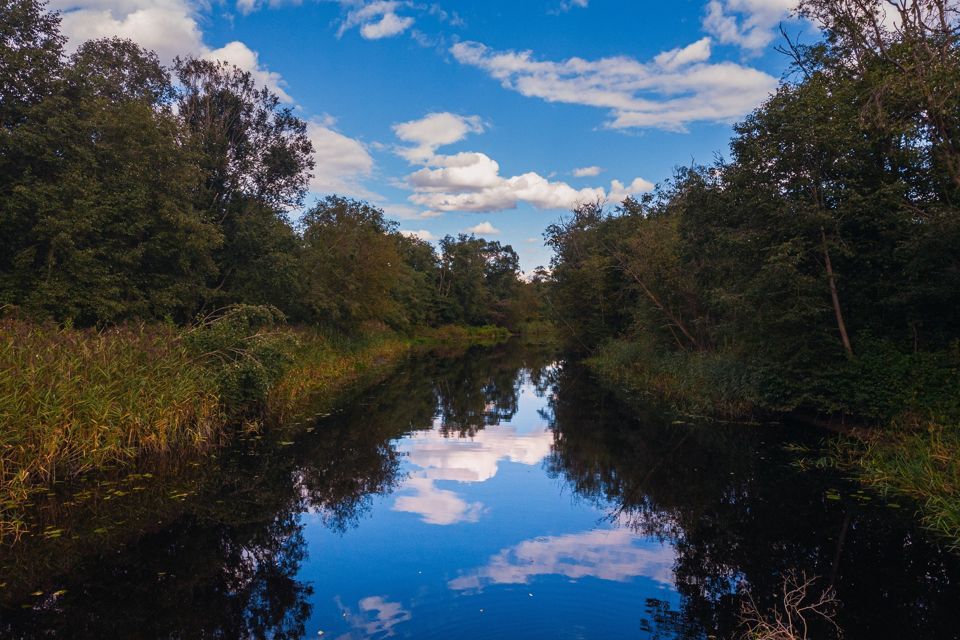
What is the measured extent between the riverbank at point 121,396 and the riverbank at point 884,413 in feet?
45.8

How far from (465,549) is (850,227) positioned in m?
12.9

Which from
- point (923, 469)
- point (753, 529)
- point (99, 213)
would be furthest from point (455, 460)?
point (99, 213)

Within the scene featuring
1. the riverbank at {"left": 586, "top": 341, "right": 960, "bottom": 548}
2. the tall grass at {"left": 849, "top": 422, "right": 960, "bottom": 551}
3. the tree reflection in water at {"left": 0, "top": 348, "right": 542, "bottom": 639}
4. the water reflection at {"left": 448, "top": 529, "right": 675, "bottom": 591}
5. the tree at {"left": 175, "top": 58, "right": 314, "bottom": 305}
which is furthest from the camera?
the tree at {"left": 175, "top": 58, "right": 314, "bottom": 305}

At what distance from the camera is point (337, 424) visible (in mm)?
17578

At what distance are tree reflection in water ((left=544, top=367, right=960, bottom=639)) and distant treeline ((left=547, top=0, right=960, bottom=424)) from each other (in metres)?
2.52

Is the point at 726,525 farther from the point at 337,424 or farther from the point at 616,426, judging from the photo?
the point at 337,424

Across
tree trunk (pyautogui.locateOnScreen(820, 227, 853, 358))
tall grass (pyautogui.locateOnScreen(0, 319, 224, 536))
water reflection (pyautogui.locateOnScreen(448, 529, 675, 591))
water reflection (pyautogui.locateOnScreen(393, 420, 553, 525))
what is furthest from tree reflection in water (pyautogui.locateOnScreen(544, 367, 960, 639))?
tall grass (pyautogui.locateOnScreen(0, 319, 224, 536))

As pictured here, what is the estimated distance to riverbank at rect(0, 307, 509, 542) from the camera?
30.8ft

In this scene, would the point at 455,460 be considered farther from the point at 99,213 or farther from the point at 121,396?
the point at 99,213

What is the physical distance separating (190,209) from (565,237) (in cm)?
2944

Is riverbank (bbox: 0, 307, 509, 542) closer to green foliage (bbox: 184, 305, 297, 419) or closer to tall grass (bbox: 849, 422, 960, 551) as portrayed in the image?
green foliage (bbox: 184, 305, 297, 419)

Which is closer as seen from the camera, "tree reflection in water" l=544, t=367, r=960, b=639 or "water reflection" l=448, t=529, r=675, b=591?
"tree reflection in water" l=544, t=367, r=960, b=639

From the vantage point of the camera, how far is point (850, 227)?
1460cm

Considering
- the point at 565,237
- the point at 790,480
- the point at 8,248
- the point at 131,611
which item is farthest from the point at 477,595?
the point at 565,237
